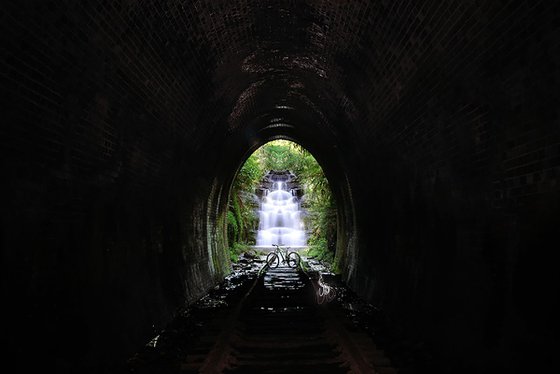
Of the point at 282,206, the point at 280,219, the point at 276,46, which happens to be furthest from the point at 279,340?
the point at 282,206

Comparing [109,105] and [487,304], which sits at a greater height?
[109,105]

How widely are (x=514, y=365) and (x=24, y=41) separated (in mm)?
4387

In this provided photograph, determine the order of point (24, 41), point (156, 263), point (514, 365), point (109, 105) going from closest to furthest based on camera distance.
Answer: point (24, 41), point (514, 365), point (109, 105), point (156, 263)

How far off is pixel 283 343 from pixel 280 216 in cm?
3014

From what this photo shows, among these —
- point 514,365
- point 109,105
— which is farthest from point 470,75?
point 109,105

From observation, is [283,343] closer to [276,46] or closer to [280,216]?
[276,46]

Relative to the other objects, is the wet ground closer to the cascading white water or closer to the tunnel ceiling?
the tunnel ceiling

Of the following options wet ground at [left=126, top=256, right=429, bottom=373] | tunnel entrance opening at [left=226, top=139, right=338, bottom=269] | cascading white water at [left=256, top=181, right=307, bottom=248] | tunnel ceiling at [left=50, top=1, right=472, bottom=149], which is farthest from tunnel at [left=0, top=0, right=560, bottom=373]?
cascading white water at [left=256, top=181, right=307, bottom=248]

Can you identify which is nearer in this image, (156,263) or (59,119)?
(59,119)

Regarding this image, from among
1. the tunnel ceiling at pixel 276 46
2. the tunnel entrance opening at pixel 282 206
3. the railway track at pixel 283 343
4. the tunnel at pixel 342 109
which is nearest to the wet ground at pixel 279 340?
the railway track at pixel 283 343

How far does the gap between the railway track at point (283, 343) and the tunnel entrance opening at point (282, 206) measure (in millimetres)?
8141

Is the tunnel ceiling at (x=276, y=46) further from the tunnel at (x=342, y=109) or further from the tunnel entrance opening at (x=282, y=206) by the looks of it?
the tunnel entrance opening at (x=282, y=206)

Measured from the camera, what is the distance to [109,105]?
4.46m

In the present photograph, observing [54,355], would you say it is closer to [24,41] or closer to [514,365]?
[24,41]
